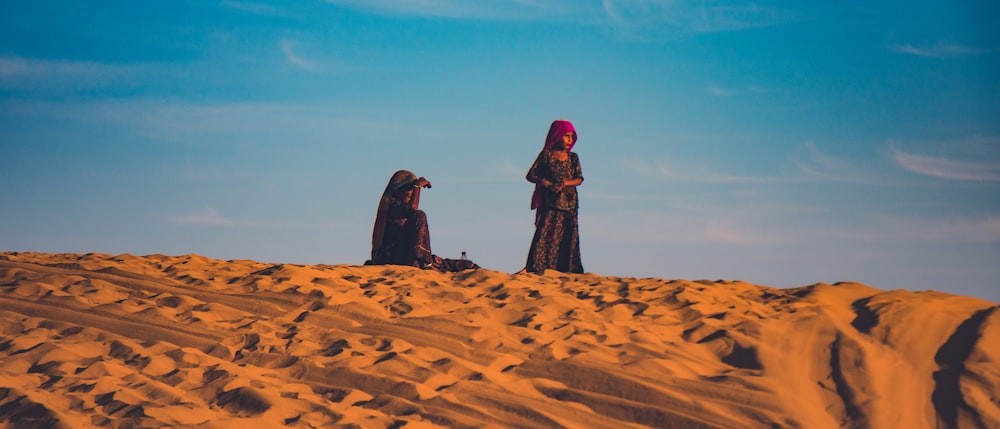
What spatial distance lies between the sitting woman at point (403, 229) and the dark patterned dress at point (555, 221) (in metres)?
0.91

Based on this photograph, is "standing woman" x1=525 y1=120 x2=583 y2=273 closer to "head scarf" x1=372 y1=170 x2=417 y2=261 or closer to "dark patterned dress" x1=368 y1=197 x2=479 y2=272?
"dark patterned dress" x1=368 y1=197 x2=479 y2=272

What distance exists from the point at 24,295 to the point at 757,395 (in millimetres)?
6372

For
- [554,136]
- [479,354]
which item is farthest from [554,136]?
[479,354]

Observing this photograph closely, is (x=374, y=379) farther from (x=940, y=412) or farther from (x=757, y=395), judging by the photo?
(x=940, y=412)

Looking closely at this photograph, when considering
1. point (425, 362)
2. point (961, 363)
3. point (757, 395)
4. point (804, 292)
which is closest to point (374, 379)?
point (425, 362)

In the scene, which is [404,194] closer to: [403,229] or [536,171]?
[403,229]

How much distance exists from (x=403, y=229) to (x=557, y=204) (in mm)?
1922

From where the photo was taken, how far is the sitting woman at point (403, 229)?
449 inches

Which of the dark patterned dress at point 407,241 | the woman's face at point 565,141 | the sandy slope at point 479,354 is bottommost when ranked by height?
the sandy slope at point 479,354

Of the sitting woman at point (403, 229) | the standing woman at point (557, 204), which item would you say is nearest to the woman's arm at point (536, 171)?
the standing woman at point (557, 204)

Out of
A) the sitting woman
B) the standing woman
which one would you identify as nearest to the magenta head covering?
the standing woman

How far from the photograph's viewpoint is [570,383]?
598 centimetres

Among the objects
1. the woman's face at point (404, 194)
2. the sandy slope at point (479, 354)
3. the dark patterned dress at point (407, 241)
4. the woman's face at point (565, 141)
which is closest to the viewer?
the sandy slope at point (479, 354)

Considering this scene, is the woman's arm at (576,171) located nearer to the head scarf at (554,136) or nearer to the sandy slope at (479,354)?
the head scarf at (554,136)
